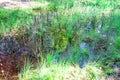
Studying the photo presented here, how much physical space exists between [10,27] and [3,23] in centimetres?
22

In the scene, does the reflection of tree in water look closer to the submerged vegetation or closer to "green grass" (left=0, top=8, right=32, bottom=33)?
the submerged vegetation

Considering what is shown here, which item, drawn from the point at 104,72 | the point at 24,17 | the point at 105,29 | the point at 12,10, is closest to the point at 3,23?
the point at 24,17

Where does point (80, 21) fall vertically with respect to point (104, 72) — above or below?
above

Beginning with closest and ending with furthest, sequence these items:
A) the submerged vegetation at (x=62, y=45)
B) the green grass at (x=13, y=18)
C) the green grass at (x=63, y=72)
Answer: the green grass at (x=63, y=72) → the submerged vegetation at (x=62, y=45) → the green grass at (x=13, y=18)

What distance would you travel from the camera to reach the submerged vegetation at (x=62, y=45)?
14.4 ft

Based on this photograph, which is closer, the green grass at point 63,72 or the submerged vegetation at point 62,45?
the green grass at point 63,72

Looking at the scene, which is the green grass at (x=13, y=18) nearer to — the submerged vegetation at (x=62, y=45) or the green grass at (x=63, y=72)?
the submerged vegetation at (x=62, y=45)

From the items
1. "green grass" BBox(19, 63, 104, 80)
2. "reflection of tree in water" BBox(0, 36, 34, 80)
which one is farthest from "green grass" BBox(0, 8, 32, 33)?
"green grass" BBox(19, 63, 104, 80)

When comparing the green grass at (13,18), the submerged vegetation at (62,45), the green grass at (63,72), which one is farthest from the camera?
the green grass at (13,18)

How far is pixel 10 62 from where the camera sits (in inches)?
183

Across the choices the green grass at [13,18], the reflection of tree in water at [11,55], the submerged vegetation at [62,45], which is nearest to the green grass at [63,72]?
the submerged vegetation at [62,45]

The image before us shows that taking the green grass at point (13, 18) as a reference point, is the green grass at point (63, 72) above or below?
below

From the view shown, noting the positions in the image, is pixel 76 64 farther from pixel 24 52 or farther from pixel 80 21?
pixel 80 21

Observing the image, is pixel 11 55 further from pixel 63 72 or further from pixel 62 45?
pixel 63 72
